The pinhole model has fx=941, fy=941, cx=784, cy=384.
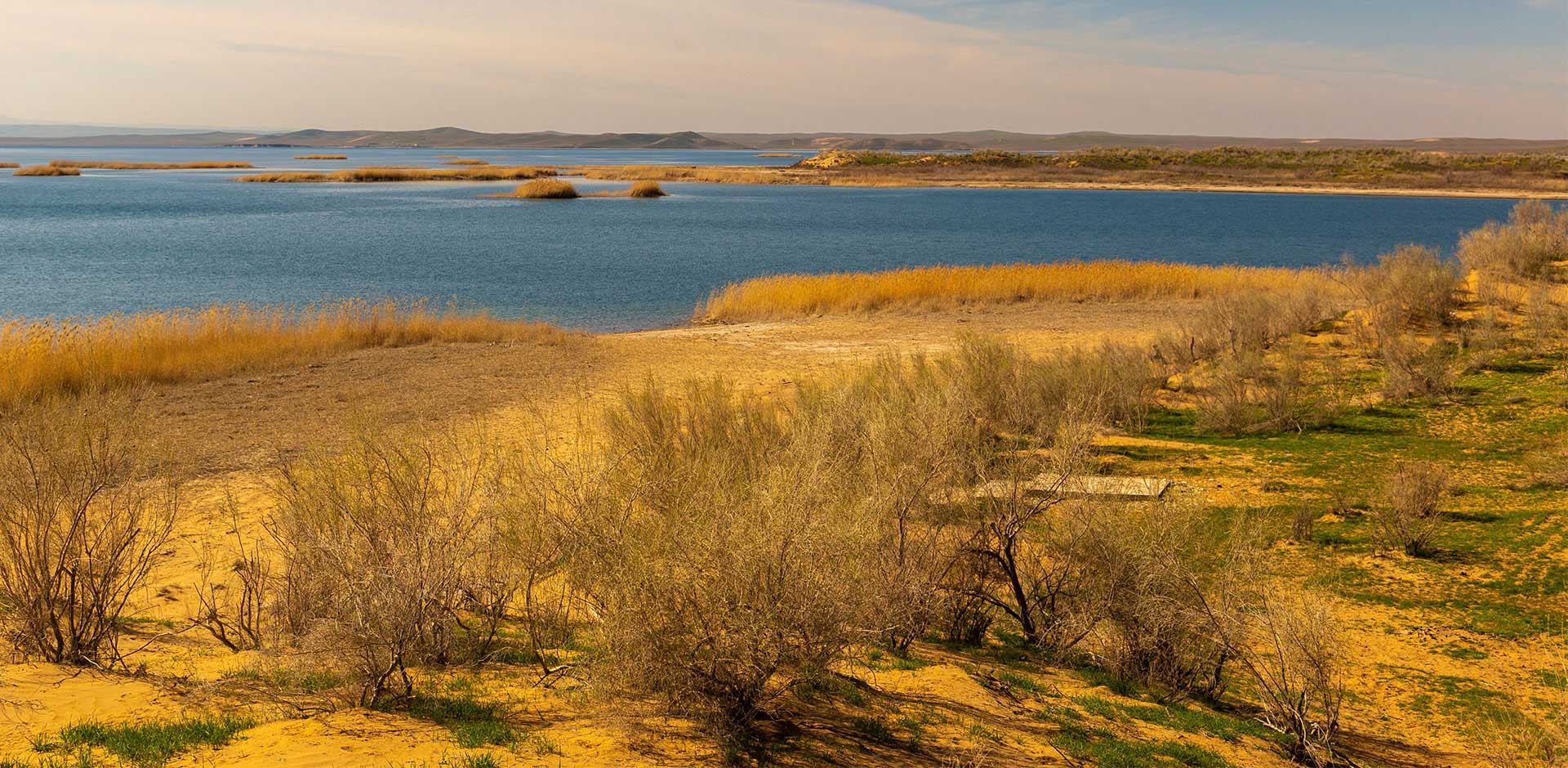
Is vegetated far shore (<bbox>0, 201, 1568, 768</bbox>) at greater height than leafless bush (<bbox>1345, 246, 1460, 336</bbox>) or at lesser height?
lesser

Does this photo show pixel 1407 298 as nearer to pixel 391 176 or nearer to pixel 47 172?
pixel 391 176

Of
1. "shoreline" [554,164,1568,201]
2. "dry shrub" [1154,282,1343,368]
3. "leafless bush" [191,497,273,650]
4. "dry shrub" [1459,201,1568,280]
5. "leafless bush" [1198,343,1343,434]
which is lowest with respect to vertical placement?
"leafless bush" [191,497,273,650]

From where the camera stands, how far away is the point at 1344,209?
218ft

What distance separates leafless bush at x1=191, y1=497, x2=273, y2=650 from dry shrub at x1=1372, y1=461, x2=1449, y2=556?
971cm

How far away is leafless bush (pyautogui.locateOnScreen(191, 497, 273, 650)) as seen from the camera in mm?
6582

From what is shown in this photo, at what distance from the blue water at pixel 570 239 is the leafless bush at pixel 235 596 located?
647 inches

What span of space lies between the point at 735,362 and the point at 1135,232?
40380 millimetres

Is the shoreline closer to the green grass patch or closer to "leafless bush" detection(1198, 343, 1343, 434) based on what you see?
"leafless bush" detection(1198, 343, 1343, 434)

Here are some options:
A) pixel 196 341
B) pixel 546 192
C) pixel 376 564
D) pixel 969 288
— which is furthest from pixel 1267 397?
pixel 546 192

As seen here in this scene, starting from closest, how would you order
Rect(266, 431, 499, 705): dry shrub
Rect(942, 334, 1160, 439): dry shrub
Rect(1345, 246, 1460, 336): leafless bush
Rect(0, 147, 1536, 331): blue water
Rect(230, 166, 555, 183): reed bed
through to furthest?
Rect(266, 431, 499, 705): dry shrub < Rect(942, 334, 1160, 439): dry shrub < Rect(1345, 246, 1460, 336): leafless bush < Rect(0, 147, 1536, 331): blue water < Rect(230, 166, 555, 183): reed bed

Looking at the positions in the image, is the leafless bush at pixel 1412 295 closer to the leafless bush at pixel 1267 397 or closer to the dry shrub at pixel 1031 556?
the leafless bush at pixel 1267 397

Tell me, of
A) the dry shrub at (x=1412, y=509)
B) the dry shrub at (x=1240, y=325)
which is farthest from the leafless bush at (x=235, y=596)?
the dry shrub at (x=1240, y=325)

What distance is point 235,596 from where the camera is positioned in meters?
7.69

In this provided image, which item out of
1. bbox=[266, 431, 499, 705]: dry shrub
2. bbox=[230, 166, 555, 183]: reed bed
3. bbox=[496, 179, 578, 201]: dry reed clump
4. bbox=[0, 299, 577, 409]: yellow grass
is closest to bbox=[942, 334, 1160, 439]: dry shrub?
bbox=[266, 431, 499, 705]: dry shrub
